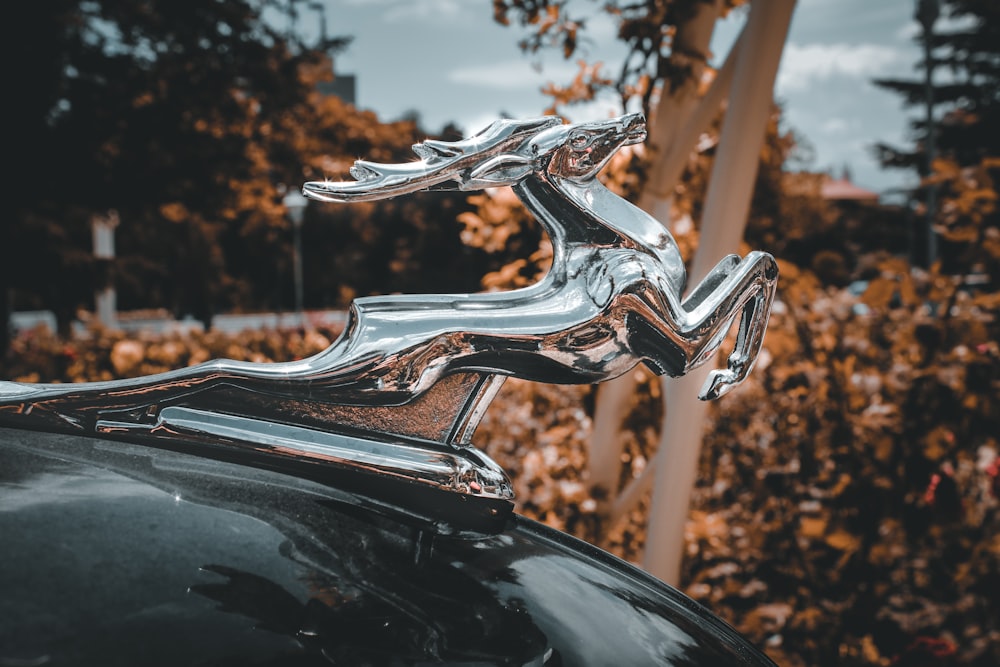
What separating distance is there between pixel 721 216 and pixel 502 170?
6.03 ft

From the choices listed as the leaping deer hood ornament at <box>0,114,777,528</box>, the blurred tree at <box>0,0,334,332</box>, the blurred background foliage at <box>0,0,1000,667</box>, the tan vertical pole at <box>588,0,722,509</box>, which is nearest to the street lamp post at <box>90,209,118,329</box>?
the blurred tree at <box>0,0,334,332</box>

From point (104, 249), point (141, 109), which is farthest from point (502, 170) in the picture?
point (104, 249)

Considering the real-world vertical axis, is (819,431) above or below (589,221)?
below

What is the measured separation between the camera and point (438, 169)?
1.02 meters

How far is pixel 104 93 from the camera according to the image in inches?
516

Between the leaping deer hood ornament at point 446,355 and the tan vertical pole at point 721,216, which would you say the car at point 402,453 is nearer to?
the leaping deer hood ornament at point 446,355

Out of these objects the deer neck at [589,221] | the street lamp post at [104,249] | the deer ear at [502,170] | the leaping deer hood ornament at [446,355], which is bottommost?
the leaping deer hood ornament at [446,355]

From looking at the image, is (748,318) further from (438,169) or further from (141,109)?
(141,109)

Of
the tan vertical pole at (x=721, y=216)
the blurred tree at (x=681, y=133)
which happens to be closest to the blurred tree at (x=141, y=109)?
the blurred tree at (x=681, y=133)

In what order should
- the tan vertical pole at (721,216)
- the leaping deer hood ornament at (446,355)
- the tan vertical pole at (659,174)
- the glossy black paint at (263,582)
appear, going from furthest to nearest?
the tan vertical pole at (659,174), the tan vertical pole at (721,216), the leaping deer hood ornament at (446,355), the glossy black paint at (263,582)

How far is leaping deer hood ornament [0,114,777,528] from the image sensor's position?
3.25 ft

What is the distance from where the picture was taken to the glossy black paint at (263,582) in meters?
0.81

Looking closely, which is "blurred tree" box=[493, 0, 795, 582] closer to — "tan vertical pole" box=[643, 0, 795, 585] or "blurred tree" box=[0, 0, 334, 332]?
"tan vertical pole" box=[643, 0, 795, 585]

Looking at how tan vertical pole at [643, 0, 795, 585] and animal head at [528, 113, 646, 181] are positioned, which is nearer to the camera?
animal head at [528, 113, 646, 181]
